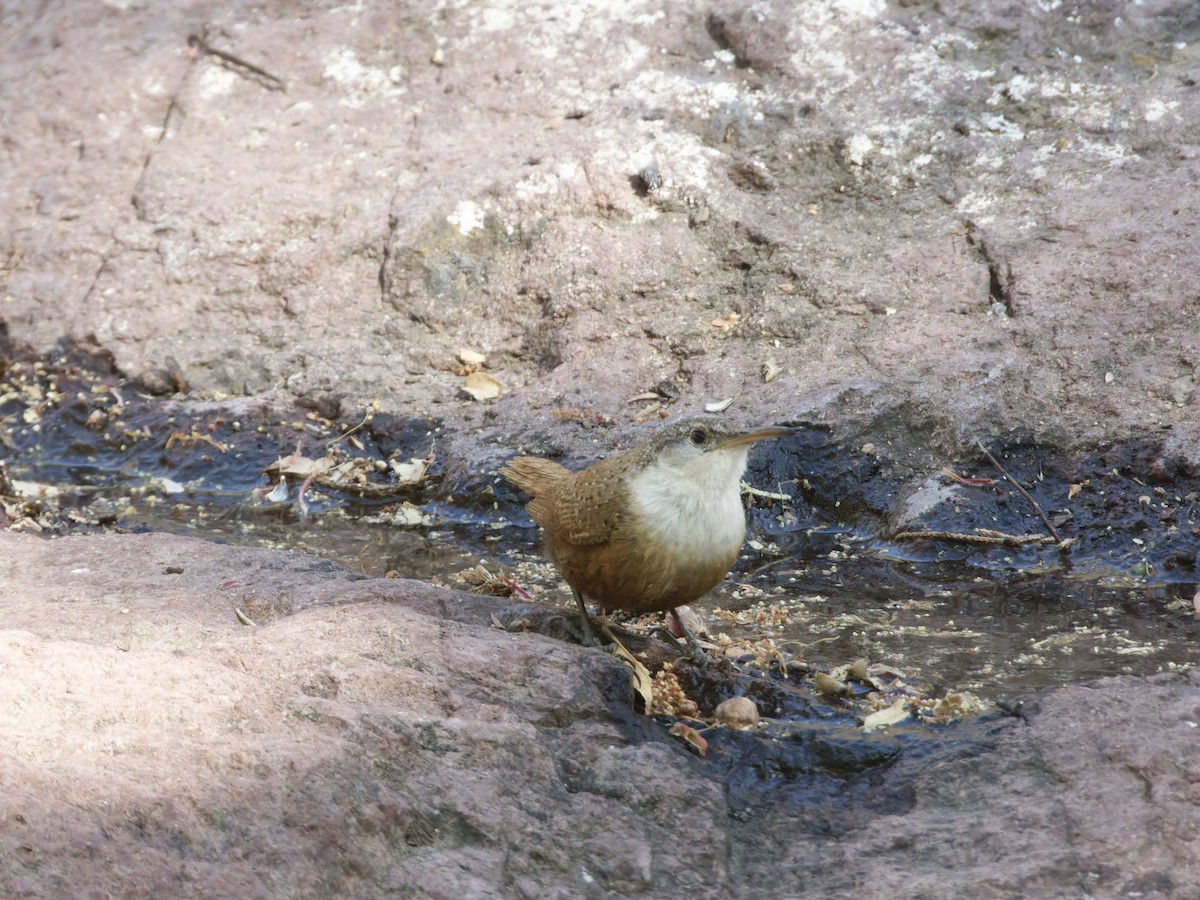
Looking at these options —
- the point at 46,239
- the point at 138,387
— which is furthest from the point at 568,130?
the point at 46,239

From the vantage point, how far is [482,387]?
23.4 ft

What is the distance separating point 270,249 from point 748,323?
3315 mm

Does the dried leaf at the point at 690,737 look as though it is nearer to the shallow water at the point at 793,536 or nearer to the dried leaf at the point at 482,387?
the shallow water at the point at 793,536

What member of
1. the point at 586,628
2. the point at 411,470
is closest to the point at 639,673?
the point at 586,628

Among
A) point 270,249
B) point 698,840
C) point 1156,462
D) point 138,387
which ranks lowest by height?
point 138,387

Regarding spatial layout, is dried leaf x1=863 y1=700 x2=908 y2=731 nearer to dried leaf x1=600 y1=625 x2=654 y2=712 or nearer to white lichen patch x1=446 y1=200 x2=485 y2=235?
dried leaf x1=600 y1=625 x2=654 y2=712

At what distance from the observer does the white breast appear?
4211 millimetres

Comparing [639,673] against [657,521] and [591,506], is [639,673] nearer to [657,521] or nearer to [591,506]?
[657,521]

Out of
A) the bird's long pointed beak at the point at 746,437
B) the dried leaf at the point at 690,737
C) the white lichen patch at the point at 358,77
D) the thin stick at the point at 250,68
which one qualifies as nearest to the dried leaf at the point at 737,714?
the dried leaf at the point at 690,737

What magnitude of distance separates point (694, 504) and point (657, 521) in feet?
0.49

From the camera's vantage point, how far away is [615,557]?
431 cm

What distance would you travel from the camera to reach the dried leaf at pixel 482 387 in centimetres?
709

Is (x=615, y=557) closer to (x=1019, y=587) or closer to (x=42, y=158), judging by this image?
(x=1019, y=587)

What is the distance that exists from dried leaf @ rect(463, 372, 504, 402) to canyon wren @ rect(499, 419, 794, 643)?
242 cm
